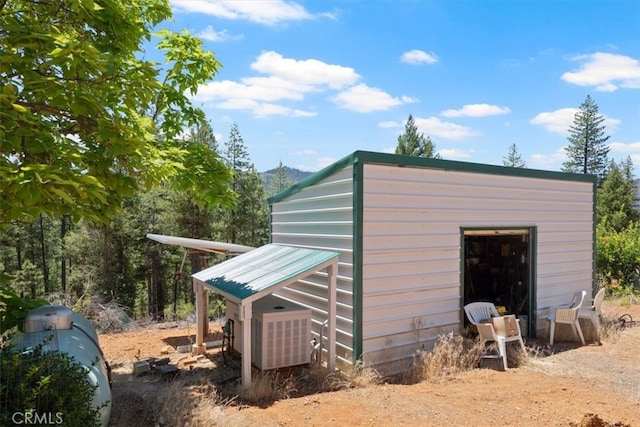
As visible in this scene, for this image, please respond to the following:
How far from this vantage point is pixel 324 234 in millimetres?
6766

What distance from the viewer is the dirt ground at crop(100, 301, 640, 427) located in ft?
14.2

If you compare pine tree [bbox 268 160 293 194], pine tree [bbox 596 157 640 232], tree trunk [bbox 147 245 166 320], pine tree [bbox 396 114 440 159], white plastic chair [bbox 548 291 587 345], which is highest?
pine tree [bbox 396 114 440 159]

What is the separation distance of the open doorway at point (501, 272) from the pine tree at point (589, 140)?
32.5 metres

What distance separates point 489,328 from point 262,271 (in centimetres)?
360

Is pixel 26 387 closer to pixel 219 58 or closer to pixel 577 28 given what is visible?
pixel 219 58

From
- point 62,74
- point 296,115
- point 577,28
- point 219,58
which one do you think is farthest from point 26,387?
point 296,115

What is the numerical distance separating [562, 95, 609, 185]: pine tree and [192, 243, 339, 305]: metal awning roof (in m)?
37.4

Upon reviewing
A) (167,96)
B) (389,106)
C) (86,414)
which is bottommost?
(86,414)

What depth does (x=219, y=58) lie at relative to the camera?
7195 mm

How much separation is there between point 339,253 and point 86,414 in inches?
148

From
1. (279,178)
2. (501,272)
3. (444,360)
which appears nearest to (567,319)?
(501,272)

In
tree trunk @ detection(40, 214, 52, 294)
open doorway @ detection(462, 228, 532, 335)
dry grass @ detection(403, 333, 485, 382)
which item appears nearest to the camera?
dry grass @ detection(403, 333, 485, 382)

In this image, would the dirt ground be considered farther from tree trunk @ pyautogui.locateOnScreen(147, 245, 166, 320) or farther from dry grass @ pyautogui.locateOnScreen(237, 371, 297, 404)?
tree trunk @ pyautogui.locateOnScreen(147, 245, 166, 320)

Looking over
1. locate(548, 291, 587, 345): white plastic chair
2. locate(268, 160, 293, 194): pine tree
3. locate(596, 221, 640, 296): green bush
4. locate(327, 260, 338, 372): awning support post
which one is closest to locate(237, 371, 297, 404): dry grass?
locate(327, 260, 338, 372): awning support post
